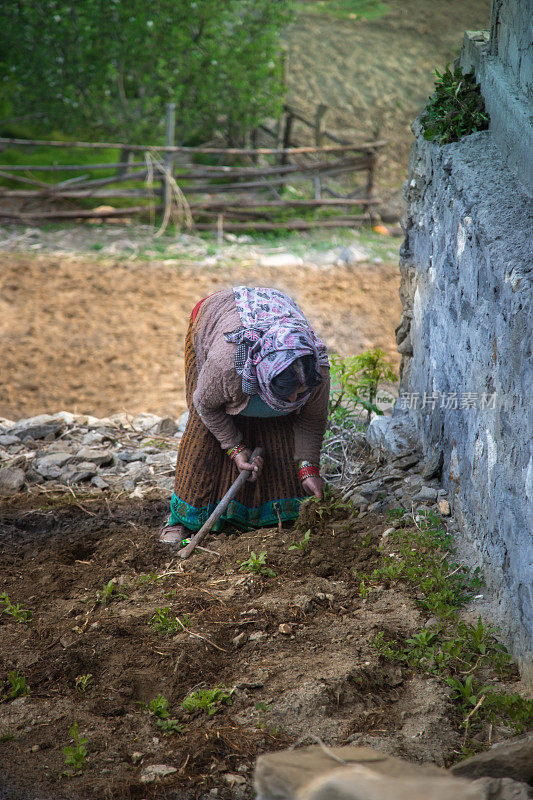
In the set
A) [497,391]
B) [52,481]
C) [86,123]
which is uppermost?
[86,123]

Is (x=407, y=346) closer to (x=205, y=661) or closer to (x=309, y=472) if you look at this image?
(x=309, y=472)

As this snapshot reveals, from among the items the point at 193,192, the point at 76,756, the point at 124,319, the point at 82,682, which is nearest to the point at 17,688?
the point at 82,682

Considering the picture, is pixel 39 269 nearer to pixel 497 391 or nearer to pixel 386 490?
pixel 386 490

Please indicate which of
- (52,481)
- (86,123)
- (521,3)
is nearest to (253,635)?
(52,481)

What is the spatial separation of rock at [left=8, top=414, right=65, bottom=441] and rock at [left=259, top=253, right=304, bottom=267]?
3596mm

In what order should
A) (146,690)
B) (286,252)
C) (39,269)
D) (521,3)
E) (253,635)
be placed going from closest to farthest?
(146,690) → (253,635) → (521,3) → (39,269) → (286,252)

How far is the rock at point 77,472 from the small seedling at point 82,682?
70.2 inches

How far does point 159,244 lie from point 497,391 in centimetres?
625

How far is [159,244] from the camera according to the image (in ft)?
26.5

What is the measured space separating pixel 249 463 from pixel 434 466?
813 mm

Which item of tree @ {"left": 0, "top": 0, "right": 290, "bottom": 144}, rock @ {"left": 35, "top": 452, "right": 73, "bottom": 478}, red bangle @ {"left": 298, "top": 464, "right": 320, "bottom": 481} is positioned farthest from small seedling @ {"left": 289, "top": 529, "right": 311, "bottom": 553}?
tree @ {"left": 0, "top": 0, "right": 290, "bottom": 144}

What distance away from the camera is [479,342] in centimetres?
258

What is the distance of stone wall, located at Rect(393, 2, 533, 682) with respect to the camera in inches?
84.8

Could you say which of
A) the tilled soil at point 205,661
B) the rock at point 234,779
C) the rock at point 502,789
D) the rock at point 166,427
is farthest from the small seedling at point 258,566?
the rock at point 166,427
